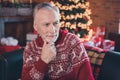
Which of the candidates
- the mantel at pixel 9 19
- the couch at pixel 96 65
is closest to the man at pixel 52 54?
the couch at pixel 96 65

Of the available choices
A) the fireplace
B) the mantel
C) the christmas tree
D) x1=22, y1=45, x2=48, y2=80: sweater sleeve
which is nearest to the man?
x1=22, y1=45, x2=48, y2=80: sweater sleeve

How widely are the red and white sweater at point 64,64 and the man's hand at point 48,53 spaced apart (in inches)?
2.9

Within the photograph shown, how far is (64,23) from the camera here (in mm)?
4156

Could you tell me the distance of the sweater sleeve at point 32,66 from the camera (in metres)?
1.41

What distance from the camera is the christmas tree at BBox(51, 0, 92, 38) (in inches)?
163

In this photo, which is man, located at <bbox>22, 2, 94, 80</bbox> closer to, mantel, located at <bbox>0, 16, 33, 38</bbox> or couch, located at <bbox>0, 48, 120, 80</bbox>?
couch, located at <bbox>0, 48, 120, 80</bbox>

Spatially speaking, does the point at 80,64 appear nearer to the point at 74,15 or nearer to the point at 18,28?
the point at 74,15

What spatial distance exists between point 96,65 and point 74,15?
2371mm

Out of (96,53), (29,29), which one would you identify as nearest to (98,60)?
(96,53)

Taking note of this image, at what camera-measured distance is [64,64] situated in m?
1.48

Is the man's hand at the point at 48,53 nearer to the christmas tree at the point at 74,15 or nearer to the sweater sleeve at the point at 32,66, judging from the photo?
the sweater sleeve at the point at 32,66

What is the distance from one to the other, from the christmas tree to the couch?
7.08 ft

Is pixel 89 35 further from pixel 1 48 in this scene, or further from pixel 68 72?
pixel 68 72

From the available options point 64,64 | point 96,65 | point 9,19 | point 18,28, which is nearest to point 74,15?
point 9,19
